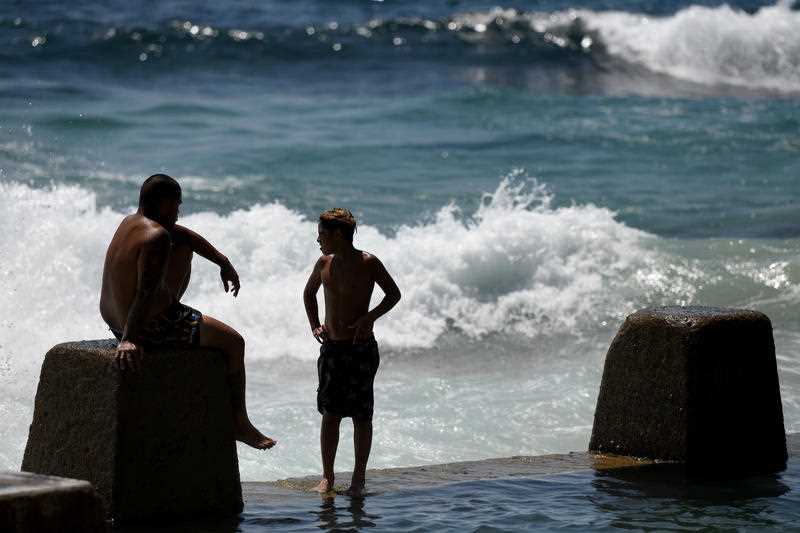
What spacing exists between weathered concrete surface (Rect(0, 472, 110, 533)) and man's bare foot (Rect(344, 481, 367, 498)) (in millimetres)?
2012

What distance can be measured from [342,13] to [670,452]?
2531cm

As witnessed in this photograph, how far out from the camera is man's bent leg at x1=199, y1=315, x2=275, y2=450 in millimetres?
6574

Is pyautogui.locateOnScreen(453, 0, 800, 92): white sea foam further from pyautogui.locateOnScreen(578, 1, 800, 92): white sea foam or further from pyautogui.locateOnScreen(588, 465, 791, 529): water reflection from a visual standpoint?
pyautogui.locateOnScreen(588, 465, 791, 529): water reflection

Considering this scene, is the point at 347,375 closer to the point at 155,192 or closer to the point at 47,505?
the point at 155,192

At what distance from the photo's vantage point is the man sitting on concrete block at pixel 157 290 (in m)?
6.31

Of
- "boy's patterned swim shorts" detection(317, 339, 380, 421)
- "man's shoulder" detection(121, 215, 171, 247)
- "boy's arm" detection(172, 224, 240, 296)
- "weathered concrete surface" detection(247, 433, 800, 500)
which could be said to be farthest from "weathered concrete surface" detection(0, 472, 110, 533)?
"boy's patterned swim shorts" detection(317, 339, 380, 421)

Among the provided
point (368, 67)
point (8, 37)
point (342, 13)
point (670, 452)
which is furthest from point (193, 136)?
point (670, 452)

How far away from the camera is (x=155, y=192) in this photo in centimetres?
655

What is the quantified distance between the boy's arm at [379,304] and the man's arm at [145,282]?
1168mm

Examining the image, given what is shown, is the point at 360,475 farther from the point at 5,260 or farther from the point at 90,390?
the point at 5,260

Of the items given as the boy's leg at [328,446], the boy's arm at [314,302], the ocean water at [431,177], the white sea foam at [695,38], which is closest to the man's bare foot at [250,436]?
the boy's leg at [328,446]

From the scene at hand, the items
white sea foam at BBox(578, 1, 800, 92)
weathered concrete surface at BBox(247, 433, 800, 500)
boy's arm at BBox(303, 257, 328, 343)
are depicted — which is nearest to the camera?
boy's arm at BBox(303, 257, 328, 343)

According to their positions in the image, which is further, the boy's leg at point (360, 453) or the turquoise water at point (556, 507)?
the boy's leg at point (360, 453)

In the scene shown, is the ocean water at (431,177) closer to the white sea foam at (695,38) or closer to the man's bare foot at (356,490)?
the white sea foam at (695,38)
